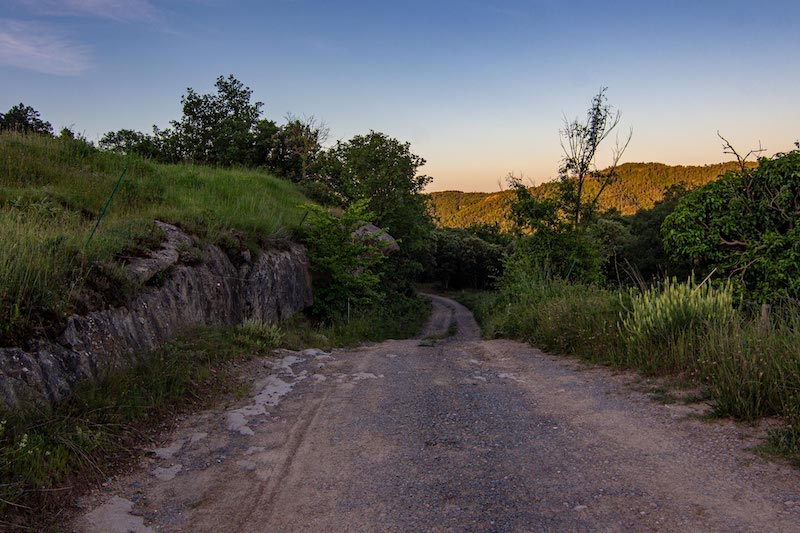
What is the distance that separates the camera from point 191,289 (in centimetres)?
735

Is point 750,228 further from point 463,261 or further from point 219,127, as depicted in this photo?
point 463,261

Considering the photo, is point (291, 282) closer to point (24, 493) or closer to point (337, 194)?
point (24, 493)

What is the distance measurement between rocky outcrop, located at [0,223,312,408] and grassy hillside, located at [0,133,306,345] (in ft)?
0.78

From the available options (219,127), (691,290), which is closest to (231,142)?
(219,127)

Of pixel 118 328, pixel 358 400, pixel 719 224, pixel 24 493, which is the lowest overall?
pixel 358 400

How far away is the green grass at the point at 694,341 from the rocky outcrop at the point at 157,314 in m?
5.95

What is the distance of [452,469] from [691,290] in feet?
19.3

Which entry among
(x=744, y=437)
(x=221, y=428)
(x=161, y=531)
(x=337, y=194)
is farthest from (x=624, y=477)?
(x=337, y=194)

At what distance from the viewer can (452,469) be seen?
3.71 meters

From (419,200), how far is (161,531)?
32.4 meters

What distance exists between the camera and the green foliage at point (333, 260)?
13.5 meters

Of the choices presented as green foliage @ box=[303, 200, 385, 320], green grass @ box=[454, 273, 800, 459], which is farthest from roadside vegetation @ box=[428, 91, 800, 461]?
green foliage @ box=[303, 200, 385, 320]

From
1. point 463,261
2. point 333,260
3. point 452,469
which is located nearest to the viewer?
point 452,469

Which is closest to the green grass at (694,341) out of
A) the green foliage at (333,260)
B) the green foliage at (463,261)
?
the green foliage at (333,260)
